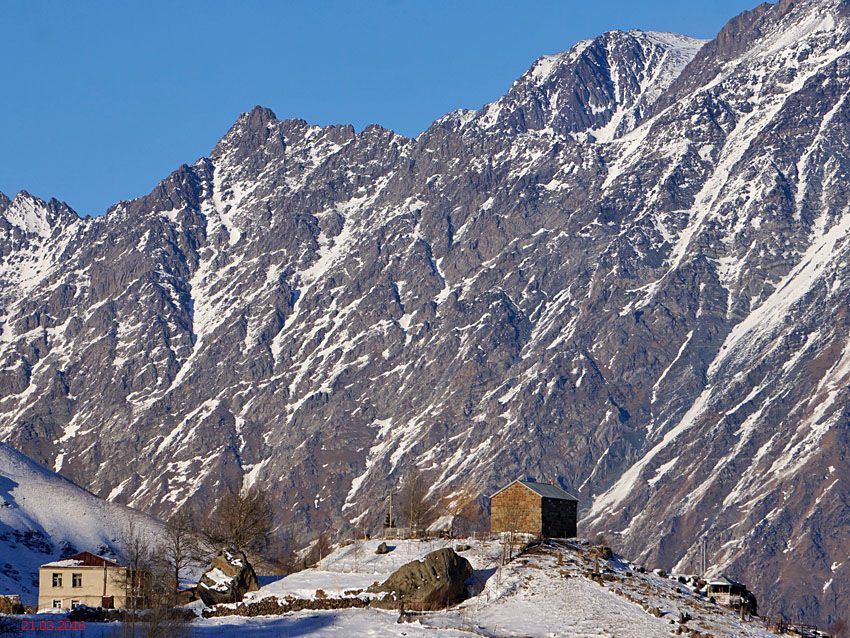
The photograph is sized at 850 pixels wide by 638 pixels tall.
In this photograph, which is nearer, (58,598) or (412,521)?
(58,598)

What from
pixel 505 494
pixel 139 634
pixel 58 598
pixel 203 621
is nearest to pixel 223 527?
pixel 58 598

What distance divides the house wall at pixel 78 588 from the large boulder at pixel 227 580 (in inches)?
667

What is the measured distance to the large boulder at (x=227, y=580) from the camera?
12538cm

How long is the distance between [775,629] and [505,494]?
28.0 metres

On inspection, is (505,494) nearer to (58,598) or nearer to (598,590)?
(598,590)

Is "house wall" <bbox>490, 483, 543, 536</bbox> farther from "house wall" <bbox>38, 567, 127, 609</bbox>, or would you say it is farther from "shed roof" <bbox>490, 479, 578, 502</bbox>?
"house wall" <bbox>38, 567, 127, 609</bbox>

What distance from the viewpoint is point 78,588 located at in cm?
15038

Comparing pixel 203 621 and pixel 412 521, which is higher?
pixel 412 521

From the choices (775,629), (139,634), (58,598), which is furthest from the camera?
(58,598)

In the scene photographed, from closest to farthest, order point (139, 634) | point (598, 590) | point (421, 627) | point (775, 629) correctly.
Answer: point (139, 634), point (421, 627), point (598, 590), point (775, 629)

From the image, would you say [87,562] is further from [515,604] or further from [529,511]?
[515,604]

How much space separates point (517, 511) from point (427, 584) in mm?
30846

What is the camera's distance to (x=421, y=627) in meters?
108

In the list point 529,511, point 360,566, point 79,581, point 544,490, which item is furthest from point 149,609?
point 544,490
